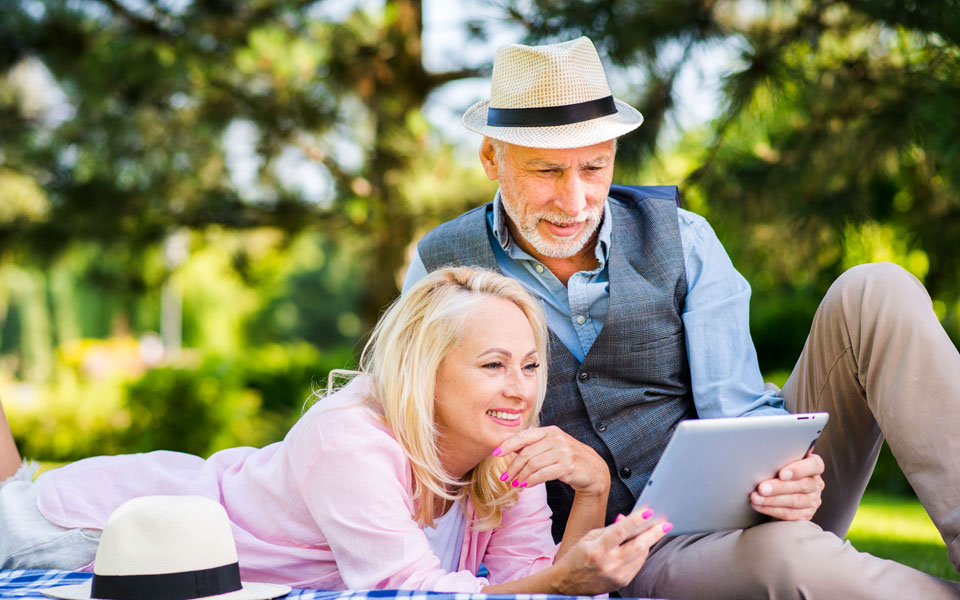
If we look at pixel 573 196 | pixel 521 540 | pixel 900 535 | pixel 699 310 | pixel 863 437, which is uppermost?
pixel 573 196

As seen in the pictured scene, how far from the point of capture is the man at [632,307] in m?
2.71

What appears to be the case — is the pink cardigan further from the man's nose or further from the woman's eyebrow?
the man's nose

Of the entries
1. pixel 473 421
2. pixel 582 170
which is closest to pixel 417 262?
pixel 582 170

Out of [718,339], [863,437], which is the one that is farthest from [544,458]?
[863,437]

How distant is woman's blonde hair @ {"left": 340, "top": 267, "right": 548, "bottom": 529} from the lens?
2.62 m

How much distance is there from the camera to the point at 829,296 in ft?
9.11

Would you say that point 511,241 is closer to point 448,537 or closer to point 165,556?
point 448,537

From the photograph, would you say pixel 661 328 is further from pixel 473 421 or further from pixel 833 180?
pixel 833 180

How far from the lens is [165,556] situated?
2207 millimetres

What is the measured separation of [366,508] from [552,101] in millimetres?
1522

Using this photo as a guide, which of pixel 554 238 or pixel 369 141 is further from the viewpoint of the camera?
pixel 369 141

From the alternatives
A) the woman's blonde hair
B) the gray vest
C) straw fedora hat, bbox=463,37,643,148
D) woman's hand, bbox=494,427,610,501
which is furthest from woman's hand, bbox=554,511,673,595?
straw fedora hat, bbox=463,37,643,148

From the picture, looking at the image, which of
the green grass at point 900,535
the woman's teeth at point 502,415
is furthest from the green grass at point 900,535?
the woman's teeth at point 502,415

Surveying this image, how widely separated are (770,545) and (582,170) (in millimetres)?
1350
